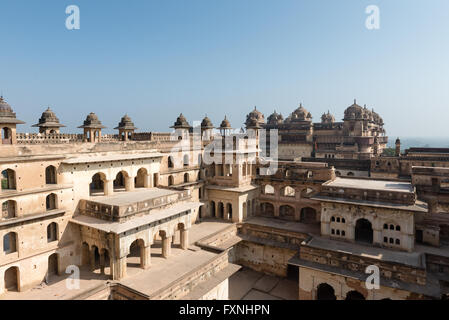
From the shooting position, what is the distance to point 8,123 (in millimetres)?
18766

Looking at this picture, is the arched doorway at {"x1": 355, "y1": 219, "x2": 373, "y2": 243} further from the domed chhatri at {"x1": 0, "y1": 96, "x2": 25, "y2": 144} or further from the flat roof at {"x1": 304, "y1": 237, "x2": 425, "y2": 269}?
the domed chhatri at {"x1": 0, "y1": 96, "x2": 25, "y2": 144}

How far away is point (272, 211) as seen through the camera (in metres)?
37.1

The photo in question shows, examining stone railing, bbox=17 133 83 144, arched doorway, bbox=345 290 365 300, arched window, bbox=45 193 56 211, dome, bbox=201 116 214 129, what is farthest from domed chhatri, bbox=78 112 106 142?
arched doorway, bbox=345 290 365 300

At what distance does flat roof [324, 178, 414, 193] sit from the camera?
1101 inches

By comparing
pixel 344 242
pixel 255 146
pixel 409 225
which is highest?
pixel 255 146

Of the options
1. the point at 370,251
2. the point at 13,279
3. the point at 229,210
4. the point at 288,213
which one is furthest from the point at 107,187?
the point at 370,251

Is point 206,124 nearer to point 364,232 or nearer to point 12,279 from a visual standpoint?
point 364,232

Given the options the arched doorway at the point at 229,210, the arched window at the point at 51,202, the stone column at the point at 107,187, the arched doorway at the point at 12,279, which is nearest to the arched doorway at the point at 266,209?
the arched doorway at the point at 229,210

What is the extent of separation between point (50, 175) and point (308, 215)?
90.6ft

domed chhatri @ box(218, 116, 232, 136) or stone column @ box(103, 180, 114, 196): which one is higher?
domed chhatri @ box(218, 116, 232, 136)

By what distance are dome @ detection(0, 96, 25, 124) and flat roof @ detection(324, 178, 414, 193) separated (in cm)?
2594
